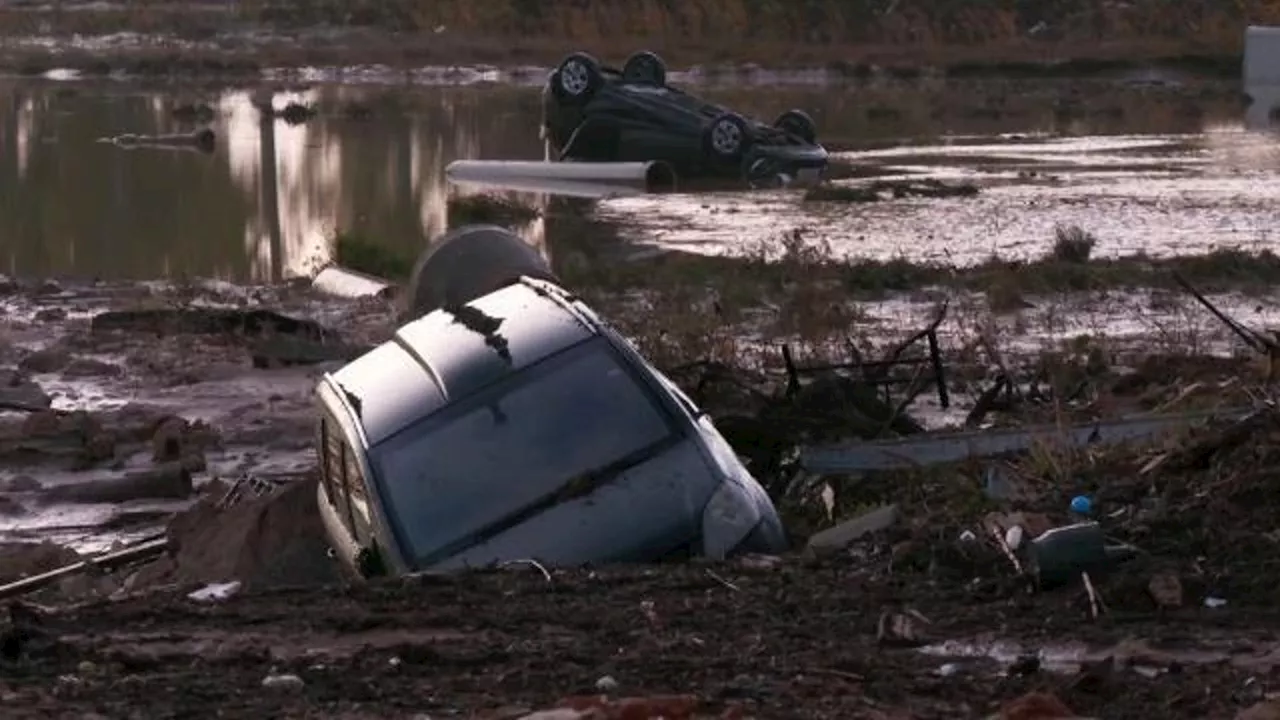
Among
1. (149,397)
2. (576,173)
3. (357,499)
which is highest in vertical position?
(357,499)

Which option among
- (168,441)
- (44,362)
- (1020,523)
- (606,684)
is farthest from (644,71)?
(606,684)

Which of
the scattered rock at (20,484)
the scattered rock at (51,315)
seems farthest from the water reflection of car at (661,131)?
the scattered rock at (20,484)

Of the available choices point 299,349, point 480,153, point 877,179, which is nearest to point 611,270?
point 299,349

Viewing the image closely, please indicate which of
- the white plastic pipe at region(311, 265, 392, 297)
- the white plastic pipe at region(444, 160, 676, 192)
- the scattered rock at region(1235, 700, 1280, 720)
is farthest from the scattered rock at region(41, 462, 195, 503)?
the white plastic pipe at region(444, 160, 676, 192)

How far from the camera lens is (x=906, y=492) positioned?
10.0 metres

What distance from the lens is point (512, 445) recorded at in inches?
369

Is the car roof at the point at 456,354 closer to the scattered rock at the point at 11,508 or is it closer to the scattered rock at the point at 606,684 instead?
the scattered rock at the point at 606,684

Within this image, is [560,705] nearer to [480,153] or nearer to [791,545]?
[791,545]

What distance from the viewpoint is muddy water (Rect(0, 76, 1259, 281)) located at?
26078mm

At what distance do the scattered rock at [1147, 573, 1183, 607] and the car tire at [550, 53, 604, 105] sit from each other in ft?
79.6

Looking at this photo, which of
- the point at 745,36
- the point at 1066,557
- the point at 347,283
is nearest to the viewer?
the point at 1066,557

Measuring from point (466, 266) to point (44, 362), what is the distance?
419cm

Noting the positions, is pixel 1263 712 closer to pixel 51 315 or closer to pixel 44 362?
pixel 44 362

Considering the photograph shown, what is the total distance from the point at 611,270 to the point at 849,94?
101ft
